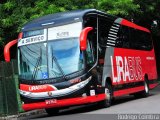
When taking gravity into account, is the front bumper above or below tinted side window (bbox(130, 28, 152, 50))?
below

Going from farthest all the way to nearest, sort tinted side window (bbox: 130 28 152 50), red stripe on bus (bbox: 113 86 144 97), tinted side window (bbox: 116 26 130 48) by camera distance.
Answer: tinted side window (bbox: 130 28 152 50), tinted side window (bbox: 116 26 130 48), red stripe on bus (bbox: 113 86 144 97)

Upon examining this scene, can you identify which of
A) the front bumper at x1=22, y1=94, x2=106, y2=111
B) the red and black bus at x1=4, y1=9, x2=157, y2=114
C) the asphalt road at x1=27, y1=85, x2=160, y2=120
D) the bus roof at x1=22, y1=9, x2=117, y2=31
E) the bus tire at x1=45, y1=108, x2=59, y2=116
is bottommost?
the bus tire at x1=45, y1=108, x2=59, y2=116

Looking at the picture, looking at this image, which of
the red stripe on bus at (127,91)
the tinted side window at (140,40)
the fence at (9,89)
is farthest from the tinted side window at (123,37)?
the fence at (9,89)

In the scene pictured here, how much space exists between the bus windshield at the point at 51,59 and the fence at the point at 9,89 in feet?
5.22

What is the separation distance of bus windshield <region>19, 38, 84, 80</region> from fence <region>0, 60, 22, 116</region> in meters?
1.59

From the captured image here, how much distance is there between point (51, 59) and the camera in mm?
16719

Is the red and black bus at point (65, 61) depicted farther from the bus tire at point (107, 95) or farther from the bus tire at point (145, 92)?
the bus tire at point (145, 92)

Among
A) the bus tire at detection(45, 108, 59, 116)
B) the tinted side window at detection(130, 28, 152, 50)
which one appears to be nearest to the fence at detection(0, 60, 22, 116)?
the bus tire at detection(45, 108, 59, 116)

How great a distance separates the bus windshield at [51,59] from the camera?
650 inches

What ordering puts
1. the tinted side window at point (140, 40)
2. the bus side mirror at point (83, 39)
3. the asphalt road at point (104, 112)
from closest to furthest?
1. the asphalt road at point (104, 112)
2. the bus side mirror at point (83, 39)
3. the tinted side window at point (140, 40)

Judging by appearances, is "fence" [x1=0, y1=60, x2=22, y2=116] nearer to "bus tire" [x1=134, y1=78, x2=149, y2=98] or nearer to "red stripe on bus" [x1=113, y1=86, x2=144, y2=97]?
"red stripe on bus" [x1=113, y1=86, x2=144, y2=97]

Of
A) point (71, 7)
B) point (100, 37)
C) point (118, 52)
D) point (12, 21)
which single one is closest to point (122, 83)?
point (118, 52)

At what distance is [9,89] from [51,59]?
299cm

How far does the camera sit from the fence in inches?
727
